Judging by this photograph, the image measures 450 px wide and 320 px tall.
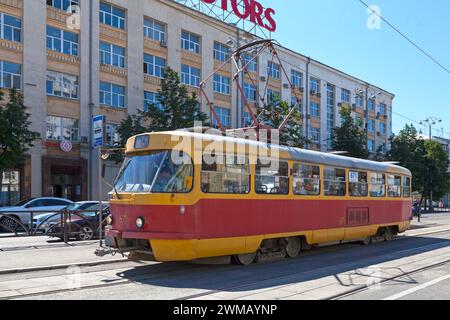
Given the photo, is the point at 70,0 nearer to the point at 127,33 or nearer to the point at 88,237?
the point at 127,33

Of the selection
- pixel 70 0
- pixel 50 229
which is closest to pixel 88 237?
pixel 50 229

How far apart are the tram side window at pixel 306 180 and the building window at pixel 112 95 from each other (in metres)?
24.7

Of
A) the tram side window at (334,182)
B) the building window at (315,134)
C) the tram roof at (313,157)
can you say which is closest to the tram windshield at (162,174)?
the tram roof at (313,157)

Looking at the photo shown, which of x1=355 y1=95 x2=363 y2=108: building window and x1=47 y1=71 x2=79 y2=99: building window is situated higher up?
x1=355 y1=95 x2=363 y2=108: building window

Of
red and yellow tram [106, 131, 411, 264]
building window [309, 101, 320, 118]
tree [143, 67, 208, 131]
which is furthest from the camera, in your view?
building window [309, 101, 320, 118]

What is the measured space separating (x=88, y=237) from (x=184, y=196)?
8985 millimetres

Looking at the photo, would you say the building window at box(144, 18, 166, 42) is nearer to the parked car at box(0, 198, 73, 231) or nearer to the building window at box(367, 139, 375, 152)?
the parked car at box(0, 198, 73, 231)

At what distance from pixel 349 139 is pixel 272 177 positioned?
41.2 meters

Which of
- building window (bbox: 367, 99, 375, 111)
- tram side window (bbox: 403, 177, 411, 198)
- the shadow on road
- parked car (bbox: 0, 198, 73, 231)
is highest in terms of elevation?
building window (bbox: 367, 99, 375, 111)

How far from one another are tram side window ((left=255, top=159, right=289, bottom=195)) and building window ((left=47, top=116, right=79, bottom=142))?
2345 cm

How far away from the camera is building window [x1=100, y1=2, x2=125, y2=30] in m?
35.4

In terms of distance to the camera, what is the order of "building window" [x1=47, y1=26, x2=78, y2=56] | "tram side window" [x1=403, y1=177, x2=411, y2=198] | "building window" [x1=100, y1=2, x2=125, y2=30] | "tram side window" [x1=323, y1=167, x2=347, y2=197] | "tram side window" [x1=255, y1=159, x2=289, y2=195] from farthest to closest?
"building window" [x1=100, y1=2, x2=125, y2=30] → "building window" [x1=47, y1=26, x2=78, y2=56] → "tram side window" [x1=403, y1=177, x2=411, y2=198] → "tram side window" [x1=323, y1=167, x2=347, y2=197] → "tram side window" [x1=255, y1=159, x2=289, y2=195]

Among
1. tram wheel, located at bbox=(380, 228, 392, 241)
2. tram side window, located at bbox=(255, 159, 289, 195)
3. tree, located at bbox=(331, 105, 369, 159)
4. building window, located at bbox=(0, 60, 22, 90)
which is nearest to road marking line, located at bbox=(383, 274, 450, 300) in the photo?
tram side window, located at bbox=(255, 159, 289, 195)

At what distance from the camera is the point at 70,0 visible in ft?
110
